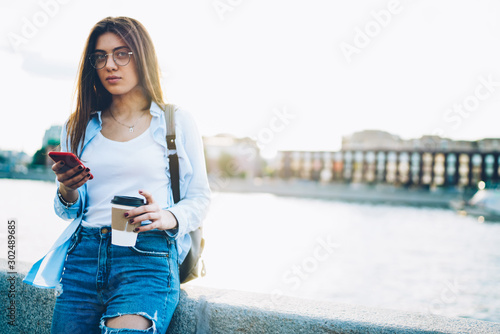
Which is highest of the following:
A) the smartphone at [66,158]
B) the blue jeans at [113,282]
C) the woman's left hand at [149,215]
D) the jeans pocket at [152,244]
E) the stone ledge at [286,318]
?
the smartphone at [66,158]

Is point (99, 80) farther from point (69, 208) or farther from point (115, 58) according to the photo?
point (69, 208)

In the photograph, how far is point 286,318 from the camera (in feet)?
5.07

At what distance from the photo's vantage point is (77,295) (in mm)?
1519

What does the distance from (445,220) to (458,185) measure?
48.1 m

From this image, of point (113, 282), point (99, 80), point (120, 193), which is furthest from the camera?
point (99, 80)

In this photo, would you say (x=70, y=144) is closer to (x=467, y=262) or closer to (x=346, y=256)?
(x=346, y=256)

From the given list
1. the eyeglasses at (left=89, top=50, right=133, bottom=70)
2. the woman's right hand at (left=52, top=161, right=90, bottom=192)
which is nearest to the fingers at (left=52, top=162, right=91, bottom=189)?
the woman's right hand at (left=52, top=161, right=90, bottom=192)

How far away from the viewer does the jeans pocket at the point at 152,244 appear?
1.53 meters

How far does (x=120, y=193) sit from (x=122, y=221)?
0.23 metres

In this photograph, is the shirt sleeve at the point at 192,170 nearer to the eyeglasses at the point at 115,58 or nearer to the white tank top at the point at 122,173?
the white tank top at the point at 122,173

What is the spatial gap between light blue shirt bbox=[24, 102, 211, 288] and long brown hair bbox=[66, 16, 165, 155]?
36 mm

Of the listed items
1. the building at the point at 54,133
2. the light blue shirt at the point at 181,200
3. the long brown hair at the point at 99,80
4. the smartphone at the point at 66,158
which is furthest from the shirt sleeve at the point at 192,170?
the building at the point at 54,133

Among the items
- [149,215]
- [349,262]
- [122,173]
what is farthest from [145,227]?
[349,262]

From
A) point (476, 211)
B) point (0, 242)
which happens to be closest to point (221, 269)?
point (0, 242)
